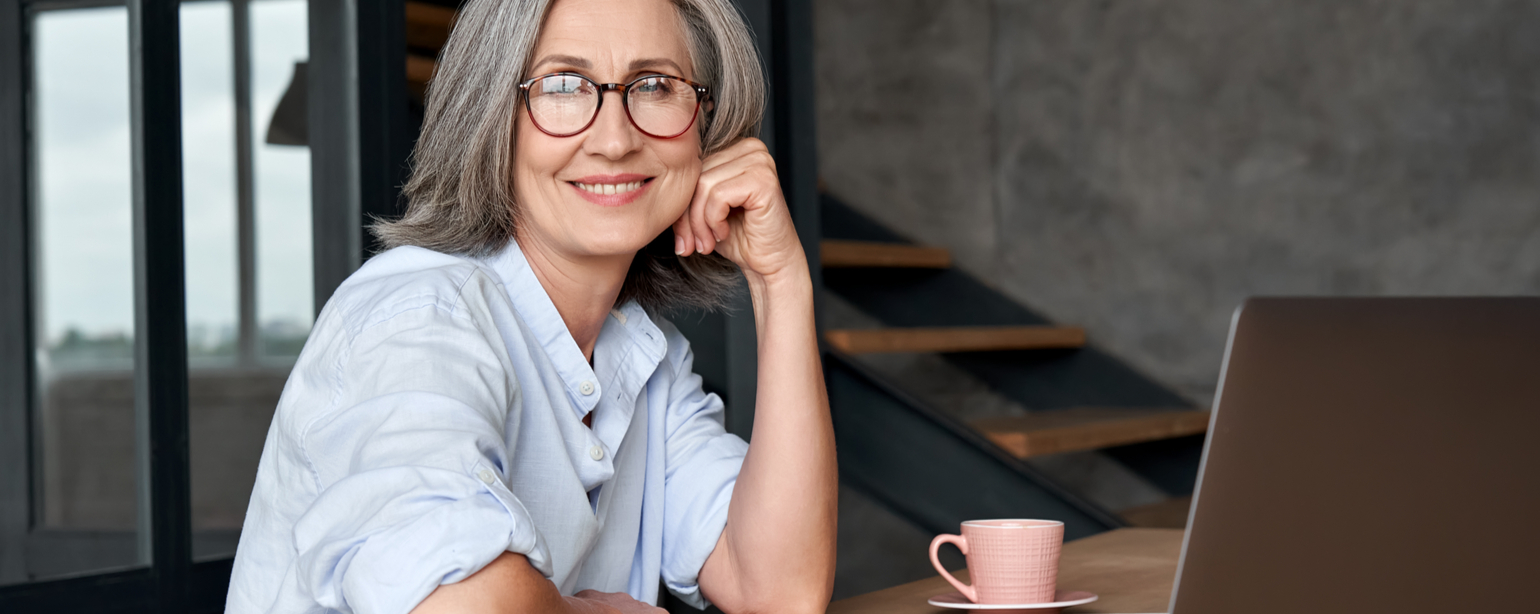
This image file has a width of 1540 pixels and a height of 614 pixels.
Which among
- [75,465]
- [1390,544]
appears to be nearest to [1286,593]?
[1390,544]

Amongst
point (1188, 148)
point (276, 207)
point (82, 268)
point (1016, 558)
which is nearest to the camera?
point (1016, 558)

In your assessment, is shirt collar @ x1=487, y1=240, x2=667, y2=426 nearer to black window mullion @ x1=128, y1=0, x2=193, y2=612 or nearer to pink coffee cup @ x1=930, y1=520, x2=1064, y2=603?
pink coffee cup @ x1=930, y1=520, x2=1064, y2=603

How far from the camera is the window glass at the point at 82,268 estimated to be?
20.3 feet

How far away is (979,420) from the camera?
107 inches

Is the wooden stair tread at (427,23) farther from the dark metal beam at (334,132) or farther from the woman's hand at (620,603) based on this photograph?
the woman's hand at (620,603)

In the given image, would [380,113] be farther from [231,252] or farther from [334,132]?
[231,252]

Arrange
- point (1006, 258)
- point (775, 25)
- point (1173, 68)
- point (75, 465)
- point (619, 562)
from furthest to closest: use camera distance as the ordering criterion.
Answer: point (75, 465) → point (1006, 258) → point (1173, 68) → point (775, 25) → point (619, 562)

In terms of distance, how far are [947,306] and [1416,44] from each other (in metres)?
1.37

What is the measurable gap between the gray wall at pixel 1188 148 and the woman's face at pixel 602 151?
8.05ft

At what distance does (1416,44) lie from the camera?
120 inches

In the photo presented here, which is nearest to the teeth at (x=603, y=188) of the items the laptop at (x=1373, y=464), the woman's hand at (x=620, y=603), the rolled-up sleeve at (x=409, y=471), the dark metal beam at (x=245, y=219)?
the rolled-up sleeve at (x=409, y=471)

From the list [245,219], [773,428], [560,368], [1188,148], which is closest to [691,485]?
[773,428]

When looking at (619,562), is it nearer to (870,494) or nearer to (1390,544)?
(1390,544)

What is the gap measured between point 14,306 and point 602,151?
3.45 ft
